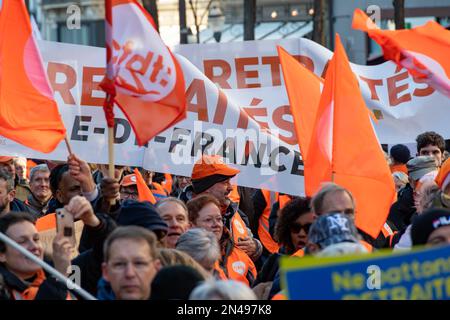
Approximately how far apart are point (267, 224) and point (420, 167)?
4.86ft

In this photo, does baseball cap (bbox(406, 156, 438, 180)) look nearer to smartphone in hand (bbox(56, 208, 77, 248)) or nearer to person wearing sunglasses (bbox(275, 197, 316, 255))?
person wearing sunglasses (bbox(275, 197, 316, 255))

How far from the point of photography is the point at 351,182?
8.10 meters

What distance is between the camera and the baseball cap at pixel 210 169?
9.36 meters

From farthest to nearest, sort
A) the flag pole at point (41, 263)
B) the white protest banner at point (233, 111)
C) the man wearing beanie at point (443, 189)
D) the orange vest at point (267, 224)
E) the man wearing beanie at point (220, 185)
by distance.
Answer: the orange vest at point (267, 224) < the white protest banner at point (233, 111) < the man wearing beanie at point (220, 185) < the man wearing beanie at point (443, 189) < the flag pole at point (41, 263)

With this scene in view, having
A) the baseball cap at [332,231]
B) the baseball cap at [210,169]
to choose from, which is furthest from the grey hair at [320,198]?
the baseball cap at [210,169]

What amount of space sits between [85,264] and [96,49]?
3.68 m

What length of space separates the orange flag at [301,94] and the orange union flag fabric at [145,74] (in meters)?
1.30

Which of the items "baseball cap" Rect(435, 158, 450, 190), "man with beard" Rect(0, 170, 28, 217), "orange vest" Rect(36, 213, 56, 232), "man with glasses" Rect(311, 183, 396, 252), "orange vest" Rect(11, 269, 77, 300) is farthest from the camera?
"man with beard" Rect(0, 170, 28, 217)

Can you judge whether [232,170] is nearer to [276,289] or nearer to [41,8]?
[276,289]

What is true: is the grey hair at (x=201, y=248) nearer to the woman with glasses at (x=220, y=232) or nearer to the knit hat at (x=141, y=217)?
the knit hat at (x=141, y=217)

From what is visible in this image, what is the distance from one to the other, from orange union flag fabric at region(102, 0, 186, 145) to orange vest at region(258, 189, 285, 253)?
8.31 feet

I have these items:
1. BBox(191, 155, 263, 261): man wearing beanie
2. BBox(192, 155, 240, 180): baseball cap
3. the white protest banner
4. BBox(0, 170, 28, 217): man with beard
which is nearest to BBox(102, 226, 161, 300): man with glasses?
BBox(0, 170, 28, 217): man with beard

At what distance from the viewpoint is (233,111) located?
9898 mm

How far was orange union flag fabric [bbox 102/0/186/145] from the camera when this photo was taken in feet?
25.6
